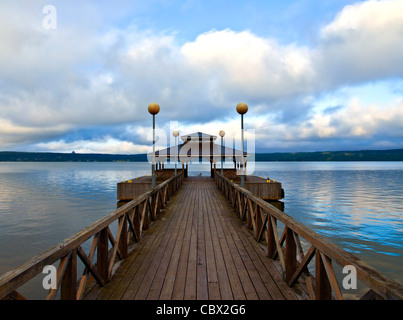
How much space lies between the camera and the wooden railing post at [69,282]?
2609 mm

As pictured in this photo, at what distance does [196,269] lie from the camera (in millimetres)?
4039

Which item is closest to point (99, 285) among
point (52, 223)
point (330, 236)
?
point (330, 236)

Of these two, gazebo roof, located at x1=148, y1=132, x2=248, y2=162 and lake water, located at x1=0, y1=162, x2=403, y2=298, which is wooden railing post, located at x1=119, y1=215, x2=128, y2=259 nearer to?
lake water, located at x1=0, y1=162, x2=403, y2=298

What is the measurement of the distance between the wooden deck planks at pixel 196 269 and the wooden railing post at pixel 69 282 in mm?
611

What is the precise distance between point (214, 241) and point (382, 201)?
76.7ft

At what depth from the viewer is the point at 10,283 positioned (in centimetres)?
178

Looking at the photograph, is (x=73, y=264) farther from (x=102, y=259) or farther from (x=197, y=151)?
(x=197, y=151)

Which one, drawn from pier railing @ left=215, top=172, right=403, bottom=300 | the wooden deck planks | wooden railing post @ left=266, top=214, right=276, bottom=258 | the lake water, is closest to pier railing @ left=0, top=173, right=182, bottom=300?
the wooden deck planks

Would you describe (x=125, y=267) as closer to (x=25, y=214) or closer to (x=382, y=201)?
(x=25, y=214)

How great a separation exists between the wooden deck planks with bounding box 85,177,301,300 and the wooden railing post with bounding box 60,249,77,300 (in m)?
0.61

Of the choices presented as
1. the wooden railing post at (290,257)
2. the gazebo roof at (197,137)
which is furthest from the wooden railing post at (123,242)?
the gazebo roof at (197,137)

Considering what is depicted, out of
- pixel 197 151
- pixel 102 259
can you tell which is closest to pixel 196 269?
pixel 102 259

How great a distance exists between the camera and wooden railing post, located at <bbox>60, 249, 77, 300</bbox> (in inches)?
103

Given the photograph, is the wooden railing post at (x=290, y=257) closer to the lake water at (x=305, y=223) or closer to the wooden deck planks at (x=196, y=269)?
the wooden deck planks at (x=196, y=269)
